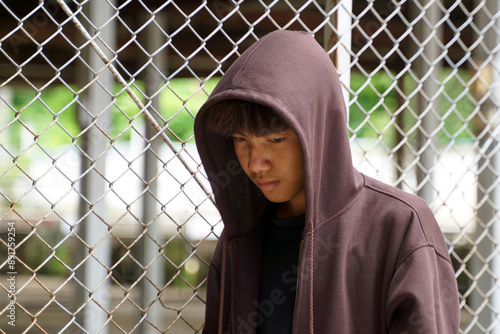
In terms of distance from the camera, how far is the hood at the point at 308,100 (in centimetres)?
131

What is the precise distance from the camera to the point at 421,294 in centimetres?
125

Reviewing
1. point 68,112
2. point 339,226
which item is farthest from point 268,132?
point 68,112

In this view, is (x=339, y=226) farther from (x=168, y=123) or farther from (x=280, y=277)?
(x=168, y=123)

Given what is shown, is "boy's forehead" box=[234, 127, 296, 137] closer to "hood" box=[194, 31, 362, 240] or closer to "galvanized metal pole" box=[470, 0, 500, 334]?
"hood" box=[194, 31, 362, 240]

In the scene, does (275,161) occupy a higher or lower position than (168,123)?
lower

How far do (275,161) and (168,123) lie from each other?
1.94 feet

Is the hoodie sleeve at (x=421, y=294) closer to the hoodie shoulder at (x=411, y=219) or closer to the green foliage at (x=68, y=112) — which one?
the hoodie shoulder at (x=411, y=219)

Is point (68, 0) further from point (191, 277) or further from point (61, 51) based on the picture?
point (191, 277)

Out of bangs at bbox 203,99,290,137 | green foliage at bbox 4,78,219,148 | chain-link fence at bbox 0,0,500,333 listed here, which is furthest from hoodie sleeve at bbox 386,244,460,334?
green foliage at bbox 4,78,219,148

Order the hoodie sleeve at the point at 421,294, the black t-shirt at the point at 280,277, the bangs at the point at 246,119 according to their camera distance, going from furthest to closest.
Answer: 1. the black t-shirt at the point at 280,277
2. the bangs at the point at 246,119
3. the hoodie sleeve at the point at 421,294

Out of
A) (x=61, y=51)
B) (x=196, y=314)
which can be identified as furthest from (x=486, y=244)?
(x=196, y=314)

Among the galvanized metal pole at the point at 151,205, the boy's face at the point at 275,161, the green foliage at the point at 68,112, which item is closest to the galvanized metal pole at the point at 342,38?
the boy's face at the point at 275,161

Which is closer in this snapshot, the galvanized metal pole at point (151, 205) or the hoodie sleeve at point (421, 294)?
the hoodie sleeve at point (421, 294)

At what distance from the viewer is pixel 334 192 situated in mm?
1427
